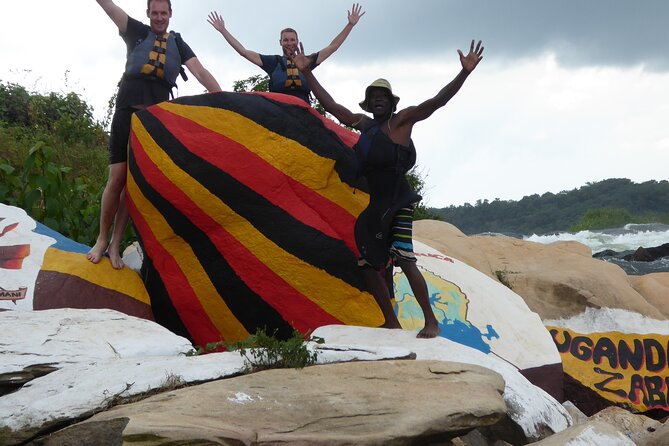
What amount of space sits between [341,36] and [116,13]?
5.72ft

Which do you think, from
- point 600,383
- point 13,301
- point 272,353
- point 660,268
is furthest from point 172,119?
point 660,268

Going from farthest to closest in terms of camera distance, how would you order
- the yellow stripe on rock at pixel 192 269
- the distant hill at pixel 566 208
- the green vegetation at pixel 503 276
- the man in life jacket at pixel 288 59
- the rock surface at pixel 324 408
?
the distant hill at pixel 566 208 → the green vegetation at pixel 503 276 → the man in life jacket at pixel 288 59 → the yellow stripe on rock at pixel 192 269 → the rock surface at pixel 324 408

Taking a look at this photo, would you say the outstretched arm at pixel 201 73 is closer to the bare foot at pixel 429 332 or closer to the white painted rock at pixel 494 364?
the white painted rock at pixel 494 364

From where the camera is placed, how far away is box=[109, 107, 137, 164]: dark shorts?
16.7 ft

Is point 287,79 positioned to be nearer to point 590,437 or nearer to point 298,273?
point 298,273

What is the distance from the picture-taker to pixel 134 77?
5.08 meters

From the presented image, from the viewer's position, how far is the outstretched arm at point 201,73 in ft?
17.2

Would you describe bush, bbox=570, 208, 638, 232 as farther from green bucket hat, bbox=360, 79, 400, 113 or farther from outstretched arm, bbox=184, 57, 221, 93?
green bucket hat, bbox=360, 79, 400, 113

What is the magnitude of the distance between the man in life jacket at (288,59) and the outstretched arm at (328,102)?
47.7 inches

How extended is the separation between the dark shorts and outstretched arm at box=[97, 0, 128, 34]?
533 mm

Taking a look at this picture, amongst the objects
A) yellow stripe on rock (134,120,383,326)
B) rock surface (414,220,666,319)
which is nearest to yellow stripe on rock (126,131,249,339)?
yellow stripe on rock (134,120,383,326)

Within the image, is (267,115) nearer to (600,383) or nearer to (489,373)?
(489,373)

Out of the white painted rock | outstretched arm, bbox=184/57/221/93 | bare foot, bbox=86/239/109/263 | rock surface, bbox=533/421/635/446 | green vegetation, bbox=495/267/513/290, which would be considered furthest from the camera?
green vegetation, bbox=495/267/513/290

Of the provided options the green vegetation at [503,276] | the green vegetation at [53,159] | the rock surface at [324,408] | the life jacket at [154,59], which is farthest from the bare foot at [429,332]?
the green vegetation at [53,159]
